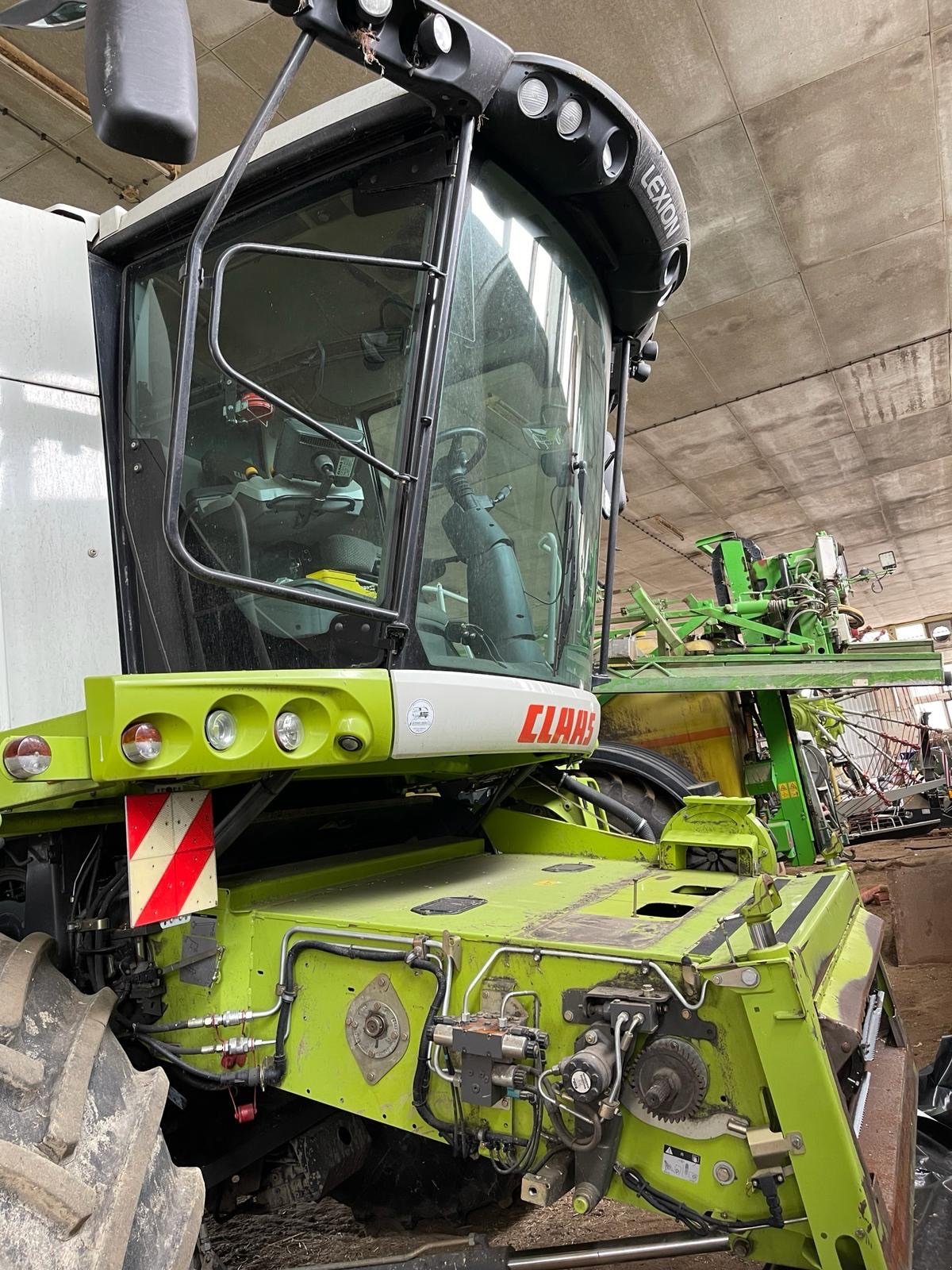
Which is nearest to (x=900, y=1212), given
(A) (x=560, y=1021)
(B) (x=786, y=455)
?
(A) (x=560, y=1021)

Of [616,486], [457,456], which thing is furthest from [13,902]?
[616,486]

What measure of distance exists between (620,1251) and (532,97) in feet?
8.04

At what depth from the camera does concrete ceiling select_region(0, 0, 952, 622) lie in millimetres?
5004

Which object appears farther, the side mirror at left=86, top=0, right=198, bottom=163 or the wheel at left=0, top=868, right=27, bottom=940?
the wheel at left=0, top=868, right=27, bottom=940

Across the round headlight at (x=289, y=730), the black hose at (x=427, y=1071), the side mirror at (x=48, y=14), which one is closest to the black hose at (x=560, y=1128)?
the black hose at (x=427, y=1071)

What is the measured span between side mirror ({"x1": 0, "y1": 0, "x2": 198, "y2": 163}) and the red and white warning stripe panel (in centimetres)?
127

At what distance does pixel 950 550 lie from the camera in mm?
16969

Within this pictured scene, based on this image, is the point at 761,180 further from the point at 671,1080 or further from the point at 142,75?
the point at 671,1080

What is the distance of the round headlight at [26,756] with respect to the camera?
1.67 metres

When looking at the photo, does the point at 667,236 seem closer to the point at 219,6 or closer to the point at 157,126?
the point at 157,126

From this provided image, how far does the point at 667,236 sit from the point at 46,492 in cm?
193

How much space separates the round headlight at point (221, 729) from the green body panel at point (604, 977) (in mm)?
488

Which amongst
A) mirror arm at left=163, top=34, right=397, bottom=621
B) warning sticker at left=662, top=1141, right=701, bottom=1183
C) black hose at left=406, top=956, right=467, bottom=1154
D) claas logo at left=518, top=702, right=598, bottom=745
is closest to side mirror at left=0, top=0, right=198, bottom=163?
mirror arm at left=163, top=34, right=397, bottom=621

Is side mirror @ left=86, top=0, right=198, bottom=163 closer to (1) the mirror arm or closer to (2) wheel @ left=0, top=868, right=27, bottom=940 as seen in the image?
(1) the mirror arm
